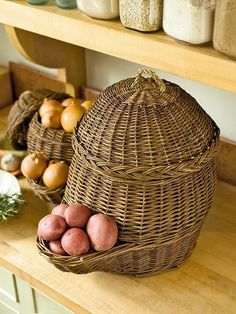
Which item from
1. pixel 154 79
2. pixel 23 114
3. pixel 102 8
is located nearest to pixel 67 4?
pixel 102 8

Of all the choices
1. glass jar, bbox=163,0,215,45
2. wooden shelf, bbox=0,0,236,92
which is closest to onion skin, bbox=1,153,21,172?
wooden shelf, bbox=0,0,236,92

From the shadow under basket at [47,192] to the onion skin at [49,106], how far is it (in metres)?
0.17

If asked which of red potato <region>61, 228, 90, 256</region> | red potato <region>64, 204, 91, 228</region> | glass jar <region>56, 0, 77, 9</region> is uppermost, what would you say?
glass jar <region>56, 0, 77, 9</region>

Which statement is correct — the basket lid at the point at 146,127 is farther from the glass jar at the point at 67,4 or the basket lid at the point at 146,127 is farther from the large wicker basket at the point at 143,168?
the glass jar at the point at 67,4

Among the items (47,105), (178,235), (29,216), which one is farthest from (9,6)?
(178,235)

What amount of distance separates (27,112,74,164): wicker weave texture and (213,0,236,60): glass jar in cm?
45

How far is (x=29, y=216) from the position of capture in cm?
115

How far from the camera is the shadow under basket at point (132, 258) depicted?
2.92 feet

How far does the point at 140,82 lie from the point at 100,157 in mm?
156

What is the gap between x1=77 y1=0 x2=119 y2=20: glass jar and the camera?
3.07 ft

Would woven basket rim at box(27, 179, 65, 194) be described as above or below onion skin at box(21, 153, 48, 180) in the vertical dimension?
below

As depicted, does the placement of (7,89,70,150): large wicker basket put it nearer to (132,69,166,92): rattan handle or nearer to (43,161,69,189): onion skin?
(43,161,69,189): onion skin

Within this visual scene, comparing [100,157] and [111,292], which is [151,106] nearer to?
[100,157]

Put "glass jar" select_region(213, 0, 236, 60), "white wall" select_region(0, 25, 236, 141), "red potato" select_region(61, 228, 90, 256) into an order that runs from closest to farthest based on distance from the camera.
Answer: "glass jar" select_region(213, 0, 236, 60) → "red potato" select_region(61, 228, 90, 256) → "white wall" select_region(0, 25, 236, 141)
